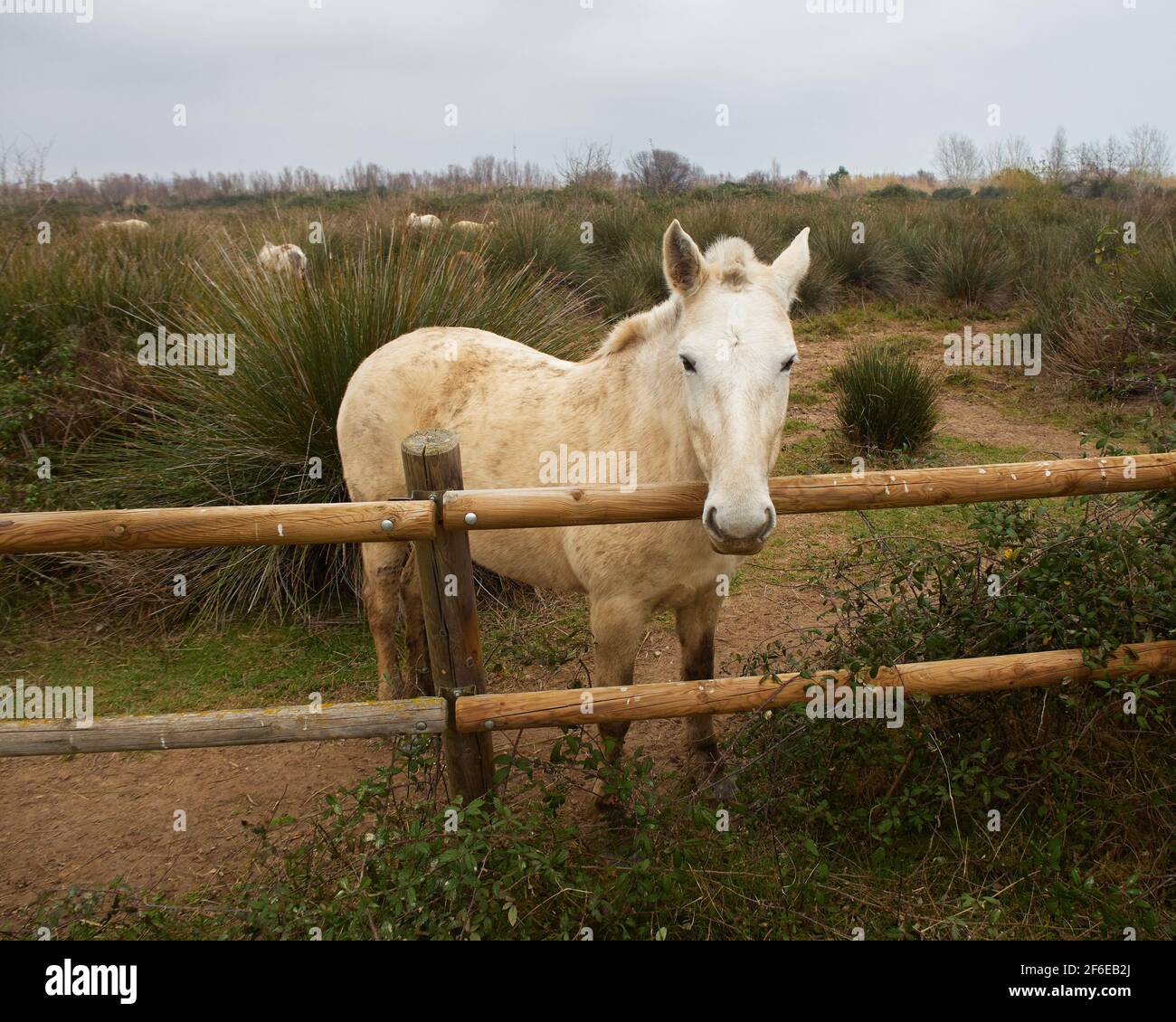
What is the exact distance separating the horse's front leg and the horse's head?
72 centimetres

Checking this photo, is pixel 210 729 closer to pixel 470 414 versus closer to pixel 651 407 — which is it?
pixel 470 414

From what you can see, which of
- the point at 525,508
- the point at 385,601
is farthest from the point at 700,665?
the point at 385,601

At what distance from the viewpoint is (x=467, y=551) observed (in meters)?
2.47

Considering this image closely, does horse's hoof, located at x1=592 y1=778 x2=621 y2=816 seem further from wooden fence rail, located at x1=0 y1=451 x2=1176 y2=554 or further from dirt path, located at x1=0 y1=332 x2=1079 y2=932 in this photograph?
wooden fence rail, located at x1=0 y1=451 x2=1176 y2=554

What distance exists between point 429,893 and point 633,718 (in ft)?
2.71

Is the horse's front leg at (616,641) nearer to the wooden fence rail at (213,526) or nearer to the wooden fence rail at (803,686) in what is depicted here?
the wooden fence rail at (803,686)

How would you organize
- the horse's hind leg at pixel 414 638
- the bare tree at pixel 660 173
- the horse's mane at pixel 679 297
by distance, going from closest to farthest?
the horse's mane at pixel 679 297 → the horse's hind leg at pixel 414 638 → the bare tree at pixel 660 173

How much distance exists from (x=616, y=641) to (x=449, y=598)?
0.77 m

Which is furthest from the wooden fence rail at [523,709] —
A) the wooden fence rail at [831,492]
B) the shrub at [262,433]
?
the shrub at [262,433]

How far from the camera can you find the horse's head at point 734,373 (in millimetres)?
2047

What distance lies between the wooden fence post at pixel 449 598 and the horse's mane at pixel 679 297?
3.14 feet

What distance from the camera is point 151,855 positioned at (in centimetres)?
311
